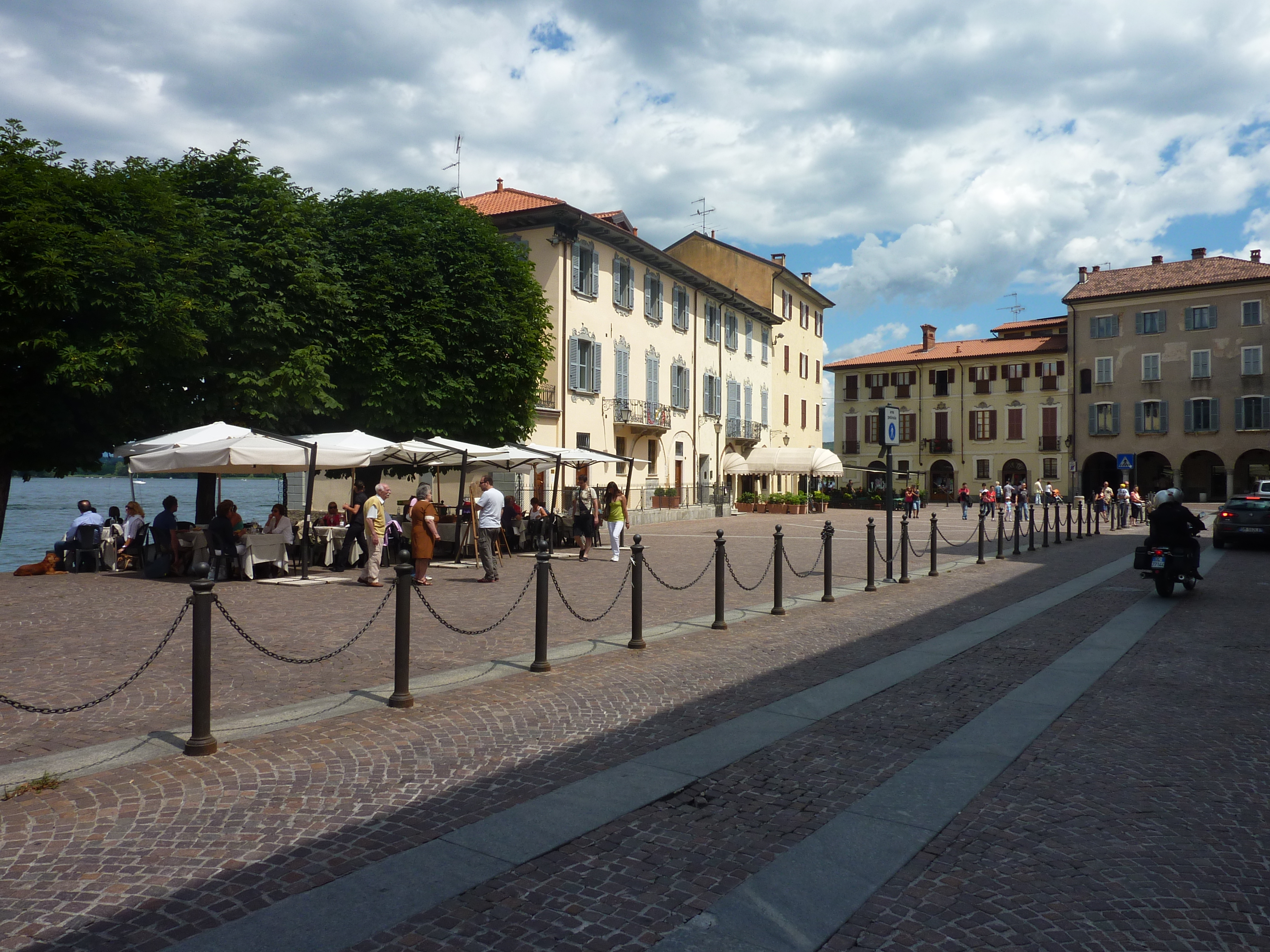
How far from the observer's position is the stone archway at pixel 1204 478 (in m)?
52.3

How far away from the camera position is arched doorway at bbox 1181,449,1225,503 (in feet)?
172

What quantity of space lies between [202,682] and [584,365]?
2774 cm

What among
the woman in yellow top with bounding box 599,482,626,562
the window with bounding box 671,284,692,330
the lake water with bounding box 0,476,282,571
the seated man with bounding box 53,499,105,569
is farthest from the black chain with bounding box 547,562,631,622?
the window with bounding box 671,284,692,330

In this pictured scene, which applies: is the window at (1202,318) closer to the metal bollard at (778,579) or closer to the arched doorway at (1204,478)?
the arched doorway at (1204,478)

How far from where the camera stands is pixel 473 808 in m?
4.25

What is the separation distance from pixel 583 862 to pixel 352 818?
116 cm

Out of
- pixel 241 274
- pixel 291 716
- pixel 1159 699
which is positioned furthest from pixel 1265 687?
pixel 241 274

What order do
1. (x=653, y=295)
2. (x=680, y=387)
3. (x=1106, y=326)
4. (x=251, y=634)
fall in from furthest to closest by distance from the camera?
(x=1106, y=326)
(x=680, y=387)
(x=653, y=295)
(x=251, y=634)

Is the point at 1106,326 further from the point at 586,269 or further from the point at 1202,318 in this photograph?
the point at 586,269

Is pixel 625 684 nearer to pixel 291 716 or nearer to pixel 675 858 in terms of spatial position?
pixel 291 716

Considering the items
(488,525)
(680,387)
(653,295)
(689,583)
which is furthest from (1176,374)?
(488,525)

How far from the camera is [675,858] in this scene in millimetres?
3723

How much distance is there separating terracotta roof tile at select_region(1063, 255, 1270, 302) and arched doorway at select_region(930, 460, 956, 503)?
13.2m

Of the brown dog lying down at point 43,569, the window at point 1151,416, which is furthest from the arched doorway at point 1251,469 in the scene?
the brown dog lying down at point 43,569
